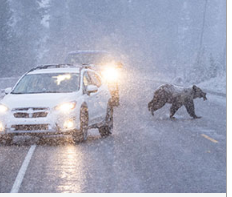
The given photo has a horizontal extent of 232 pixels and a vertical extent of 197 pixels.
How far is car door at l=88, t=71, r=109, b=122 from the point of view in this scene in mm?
12750

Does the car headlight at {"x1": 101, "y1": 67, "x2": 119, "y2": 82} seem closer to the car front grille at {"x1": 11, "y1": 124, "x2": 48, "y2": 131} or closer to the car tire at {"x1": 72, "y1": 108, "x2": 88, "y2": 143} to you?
the car tire at {"x1": 72, "y1": 108, "x2": 88, "y2": 143}

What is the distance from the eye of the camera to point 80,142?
467 inches

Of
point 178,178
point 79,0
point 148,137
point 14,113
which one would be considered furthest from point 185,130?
point 79,0

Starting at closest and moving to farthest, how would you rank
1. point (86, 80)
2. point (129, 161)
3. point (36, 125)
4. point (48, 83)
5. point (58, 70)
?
point (129, 161), point (36, 125), point (48, 83), point (86, 80), point (58, 70)

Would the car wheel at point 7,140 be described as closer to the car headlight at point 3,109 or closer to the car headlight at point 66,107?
the car headlight at point 3,109

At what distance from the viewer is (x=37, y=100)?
1133cm

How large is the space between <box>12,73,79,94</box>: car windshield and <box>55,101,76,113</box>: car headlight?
80 centimetres

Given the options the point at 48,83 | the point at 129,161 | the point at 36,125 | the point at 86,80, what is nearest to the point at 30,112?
the point at 36,125

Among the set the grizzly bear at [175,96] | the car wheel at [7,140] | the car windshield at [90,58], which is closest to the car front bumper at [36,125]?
the car wheel at [7,140]

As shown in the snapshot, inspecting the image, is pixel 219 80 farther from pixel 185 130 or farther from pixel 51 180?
pixel 51 180

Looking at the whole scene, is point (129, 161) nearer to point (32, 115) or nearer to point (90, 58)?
point (32, 115)

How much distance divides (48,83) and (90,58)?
798 cm

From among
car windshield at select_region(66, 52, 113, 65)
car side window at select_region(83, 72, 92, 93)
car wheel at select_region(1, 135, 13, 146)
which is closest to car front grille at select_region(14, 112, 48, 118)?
car wheel at select_region(1, 135, 13, 146)
